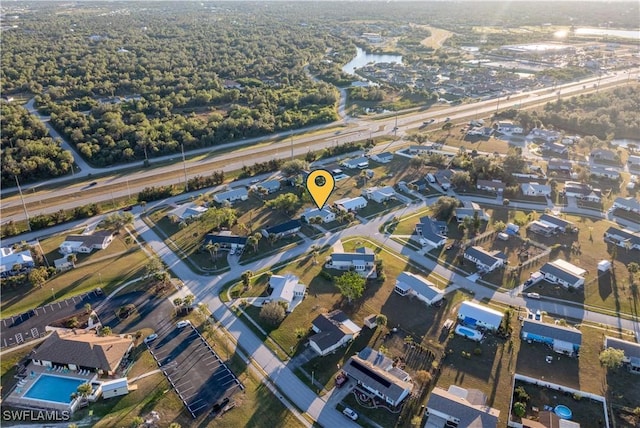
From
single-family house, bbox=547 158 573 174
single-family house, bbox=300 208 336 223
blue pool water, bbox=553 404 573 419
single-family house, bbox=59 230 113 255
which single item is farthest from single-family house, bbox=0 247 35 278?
single-family house, bbox=547 158 573 174

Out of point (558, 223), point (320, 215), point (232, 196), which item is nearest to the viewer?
point (558, 223)

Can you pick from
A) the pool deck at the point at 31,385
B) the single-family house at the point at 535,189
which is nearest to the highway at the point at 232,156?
the single-family house at the point at 535,189

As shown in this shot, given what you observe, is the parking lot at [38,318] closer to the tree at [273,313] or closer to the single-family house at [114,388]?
the single-family house at [114,388]

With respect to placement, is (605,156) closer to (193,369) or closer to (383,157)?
(383,157)

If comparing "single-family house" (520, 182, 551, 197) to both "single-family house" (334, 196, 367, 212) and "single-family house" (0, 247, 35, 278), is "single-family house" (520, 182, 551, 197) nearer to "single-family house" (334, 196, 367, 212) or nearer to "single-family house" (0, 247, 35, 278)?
"single-family house" (334, 196, 367, 212)

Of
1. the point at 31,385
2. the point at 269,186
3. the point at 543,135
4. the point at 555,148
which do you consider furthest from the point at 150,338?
the point at 543,135

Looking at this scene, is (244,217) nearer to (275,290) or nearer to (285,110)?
(275,290)
